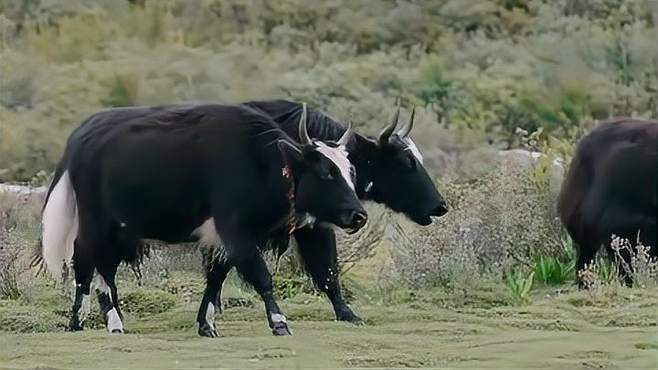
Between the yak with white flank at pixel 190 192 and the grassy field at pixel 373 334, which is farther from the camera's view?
the yak with white flank at pixel 190 192

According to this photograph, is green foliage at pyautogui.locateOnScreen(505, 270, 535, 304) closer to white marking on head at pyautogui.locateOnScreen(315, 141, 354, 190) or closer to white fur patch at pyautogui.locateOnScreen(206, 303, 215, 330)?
white marking on head at pyautogui.locateOnScreen(315, 141, 354, 190)

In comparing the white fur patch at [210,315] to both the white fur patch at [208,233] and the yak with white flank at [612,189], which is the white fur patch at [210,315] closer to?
the white fur patch at [208,233]

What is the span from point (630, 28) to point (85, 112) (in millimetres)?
6608

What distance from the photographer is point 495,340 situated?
6.57 meters

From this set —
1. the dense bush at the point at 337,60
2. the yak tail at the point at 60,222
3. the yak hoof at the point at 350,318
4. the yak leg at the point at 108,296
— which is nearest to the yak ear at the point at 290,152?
the yak hoof at the point at 350,318

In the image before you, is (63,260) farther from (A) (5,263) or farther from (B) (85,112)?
(B) (85,112)

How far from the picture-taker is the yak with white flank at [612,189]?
26.2ft

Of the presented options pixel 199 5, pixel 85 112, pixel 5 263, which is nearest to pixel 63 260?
pixel 5 263

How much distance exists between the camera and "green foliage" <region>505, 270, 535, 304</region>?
8328 millimetres

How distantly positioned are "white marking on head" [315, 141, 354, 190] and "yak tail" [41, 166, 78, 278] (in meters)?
1.51

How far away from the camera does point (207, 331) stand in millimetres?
7195

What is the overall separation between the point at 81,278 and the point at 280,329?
1451mm

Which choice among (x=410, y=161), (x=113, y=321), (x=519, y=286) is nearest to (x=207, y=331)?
(x=113, y=321)

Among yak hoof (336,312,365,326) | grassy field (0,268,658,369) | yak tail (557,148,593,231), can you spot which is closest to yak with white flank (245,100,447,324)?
yak hoof (336,312,365,326)
